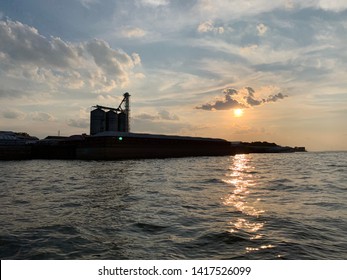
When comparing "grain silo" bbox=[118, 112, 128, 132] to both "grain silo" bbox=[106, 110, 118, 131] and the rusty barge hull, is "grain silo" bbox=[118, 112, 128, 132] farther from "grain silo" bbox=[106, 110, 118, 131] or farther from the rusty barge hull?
the rusty barge hull

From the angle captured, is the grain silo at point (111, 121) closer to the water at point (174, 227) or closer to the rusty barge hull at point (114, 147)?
the rusty barge hull at point (114, 147)

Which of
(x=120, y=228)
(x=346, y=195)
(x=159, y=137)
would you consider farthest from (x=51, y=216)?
(x=159, y=137)

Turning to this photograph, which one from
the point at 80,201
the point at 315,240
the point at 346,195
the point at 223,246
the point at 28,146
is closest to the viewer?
the point at 223,246

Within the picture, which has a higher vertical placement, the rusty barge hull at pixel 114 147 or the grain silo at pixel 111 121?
the grain silo at pixel 111 121

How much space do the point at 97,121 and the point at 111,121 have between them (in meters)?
5.37

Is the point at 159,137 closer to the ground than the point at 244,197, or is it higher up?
higher up

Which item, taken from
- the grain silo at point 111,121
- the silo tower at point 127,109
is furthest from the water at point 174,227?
the silo tower at point 127,109

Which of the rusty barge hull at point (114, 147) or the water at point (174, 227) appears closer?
the water at point (174, 227)

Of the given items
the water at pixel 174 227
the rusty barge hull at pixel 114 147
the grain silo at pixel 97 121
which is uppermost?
the grain silo at pixel 97 121

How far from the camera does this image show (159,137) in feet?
313

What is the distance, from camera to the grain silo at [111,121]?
102438mm

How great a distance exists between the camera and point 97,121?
99.1 m
